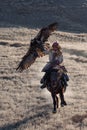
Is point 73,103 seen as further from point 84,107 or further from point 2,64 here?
point 2,64

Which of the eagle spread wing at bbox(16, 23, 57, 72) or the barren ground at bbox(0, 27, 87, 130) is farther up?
the eagle spread wing at bbox(16, 23, 57, 72)

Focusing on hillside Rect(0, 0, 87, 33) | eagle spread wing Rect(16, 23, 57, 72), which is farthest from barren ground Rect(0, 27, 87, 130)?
hillside Rect(0, 0, 87, 33)

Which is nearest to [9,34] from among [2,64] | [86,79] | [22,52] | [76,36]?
[76,36]

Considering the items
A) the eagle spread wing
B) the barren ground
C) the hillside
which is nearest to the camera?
the barren ground

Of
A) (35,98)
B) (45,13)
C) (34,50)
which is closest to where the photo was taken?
(34,50)

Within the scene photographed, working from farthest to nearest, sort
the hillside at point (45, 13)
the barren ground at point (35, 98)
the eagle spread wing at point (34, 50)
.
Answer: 1. the hillside at point (45, 13)
2. the eagle spread wing at point (34, 50)
3. the barren ground at point (35, 98)

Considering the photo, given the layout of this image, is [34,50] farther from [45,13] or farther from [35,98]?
[45,13]

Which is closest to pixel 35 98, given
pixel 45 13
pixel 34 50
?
pixel 34 50

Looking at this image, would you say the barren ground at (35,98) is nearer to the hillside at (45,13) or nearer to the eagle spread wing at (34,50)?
the eagle spread wing at (34,50)

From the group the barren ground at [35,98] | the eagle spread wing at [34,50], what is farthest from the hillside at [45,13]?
the eagle spread wing at [34,50]

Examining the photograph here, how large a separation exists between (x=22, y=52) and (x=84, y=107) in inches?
544

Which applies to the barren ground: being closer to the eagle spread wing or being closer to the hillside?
the eagle spread wing

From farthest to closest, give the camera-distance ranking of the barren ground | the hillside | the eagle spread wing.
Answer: the hillside → the eagle spread wing → the barren ground

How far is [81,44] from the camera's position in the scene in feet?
129
